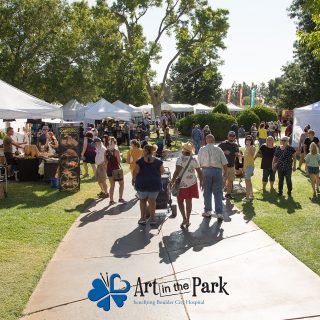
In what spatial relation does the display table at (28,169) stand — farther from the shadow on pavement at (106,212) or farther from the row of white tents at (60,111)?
the shadow on pavement at (106,212)

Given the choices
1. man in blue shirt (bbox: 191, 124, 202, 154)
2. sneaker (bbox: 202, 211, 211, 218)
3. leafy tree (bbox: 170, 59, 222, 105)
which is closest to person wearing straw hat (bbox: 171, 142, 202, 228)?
sneaker (bbox: 202, 211, 211, 218)

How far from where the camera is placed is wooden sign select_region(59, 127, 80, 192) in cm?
1184

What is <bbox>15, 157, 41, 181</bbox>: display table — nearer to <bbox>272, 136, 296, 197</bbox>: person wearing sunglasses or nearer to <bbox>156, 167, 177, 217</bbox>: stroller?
<bbox>156, 167, 177, 217</bbox>: stroller

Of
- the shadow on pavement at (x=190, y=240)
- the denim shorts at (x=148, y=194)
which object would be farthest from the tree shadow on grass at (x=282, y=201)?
the denim shorts at (x=148, y=194)

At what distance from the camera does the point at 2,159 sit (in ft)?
41.8

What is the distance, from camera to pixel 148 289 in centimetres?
537

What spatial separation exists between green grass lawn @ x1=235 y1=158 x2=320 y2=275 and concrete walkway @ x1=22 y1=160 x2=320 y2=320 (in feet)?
0.69

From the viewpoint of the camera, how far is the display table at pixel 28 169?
45.6 ft

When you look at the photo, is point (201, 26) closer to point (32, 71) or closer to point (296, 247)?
point (32, 71)

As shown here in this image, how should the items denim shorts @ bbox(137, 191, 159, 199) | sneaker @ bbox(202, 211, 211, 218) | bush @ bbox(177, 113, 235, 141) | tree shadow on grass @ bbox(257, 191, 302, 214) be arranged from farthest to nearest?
bush @ bbox(177, 113, 235, 141) < tree shadow on grass @ bbox(257, 191, 302, 214) < sneaker @ bbox(202, 211, 211, 218) < denim shorts @ bbox(137, 191, 159, 199)

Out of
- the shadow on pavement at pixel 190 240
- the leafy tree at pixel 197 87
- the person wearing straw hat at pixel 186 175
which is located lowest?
the shadow on pavement at pixel 190 240

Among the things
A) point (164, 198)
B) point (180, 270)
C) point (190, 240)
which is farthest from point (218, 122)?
point (180, 270)

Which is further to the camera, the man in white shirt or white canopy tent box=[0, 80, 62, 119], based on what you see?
white canopy tent box=[0, 80, 62, 119]

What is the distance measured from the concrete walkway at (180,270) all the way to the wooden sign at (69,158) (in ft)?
10.8
